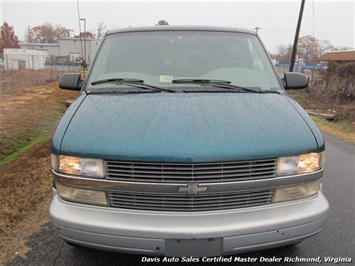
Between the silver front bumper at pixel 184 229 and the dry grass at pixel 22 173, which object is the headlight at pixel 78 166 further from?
the dry grass at pixel 22 173

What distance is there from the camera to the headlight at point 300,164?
7.20ft

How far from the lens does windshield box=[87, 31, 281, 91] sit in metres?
3.14

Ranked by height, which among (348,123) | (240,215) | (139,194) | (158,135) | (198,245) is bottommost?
(348,123)

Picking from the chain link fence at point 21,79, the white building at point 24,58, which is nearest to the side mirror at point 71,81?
the chain link fence at point 21,79

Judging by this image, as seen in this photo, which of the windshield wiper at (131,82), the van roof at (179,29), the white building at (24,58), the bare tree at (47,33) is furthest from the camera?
the bare tree at (47,33)

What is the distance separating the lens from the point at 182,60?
3262 millimetres

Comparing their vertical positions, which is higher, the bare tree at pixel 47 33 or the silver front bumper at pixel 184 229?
the bare tree at pixel 47 33

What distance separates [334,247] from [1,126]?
27.6 feet

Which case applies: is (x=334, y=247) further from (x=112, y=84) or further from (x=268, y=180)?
(x=112, y=84)

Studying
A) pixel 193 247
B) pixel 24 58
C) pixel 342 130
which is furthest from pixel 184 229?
pixel 24 58

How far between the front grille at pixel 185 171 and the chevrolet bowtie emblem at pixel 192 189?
1.5 inches

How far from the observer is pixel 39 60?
5328cm

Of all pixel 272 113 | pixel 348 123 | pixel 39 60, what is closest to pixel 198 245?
pixel 272 113

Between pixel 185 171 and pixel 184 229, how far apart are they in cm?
37
